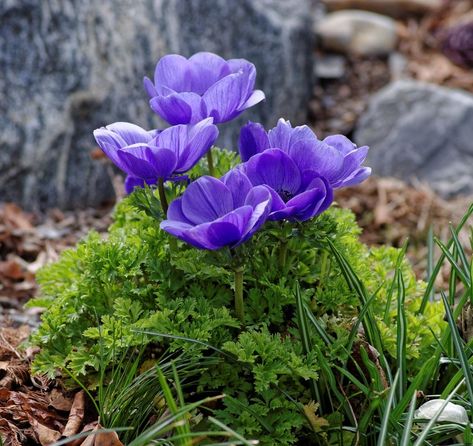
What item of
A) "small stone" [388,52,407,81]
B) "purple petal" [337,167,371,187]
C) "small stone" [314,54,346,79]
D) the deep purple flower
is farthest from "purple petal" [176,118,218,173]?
the deep purple flower

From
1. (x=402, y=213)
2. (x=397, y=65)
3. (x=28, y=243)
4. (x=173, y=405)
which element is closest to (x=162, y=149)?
(x=173, y=405)

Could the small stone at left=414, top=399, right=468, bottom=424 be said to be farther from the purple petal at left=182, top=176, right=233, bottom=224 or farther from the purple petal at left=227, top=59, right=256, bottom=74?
the purple petal at left=227, top=59, right=256, bottom=74

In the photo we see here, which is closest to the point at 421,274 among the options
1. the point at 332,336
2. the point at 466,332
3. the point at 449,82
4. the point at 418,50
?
the point at 466,332

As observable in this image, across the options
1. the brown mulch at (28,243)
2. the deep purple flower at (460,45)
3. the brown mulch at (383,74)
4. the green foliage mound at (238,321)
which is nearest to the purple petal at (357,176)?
the green foliage mound at (238,321)

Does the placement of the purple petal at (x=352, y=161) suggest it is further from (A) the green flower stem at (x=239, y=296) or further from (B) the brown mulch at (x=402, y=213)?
(B) the brown mulch at (x=402, y=213)

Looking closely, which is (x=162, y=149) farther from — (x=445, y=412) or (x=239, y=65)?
(x=445, y=412)
